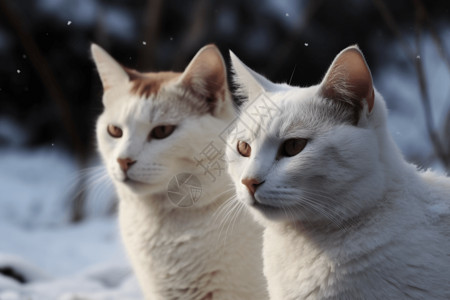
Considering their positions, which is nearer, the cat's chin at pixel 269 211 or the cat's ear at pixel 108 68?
the cat's chin at pixel 269 211

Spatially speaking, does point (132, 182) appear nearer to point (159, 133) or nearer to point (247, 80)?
point (159, 133)

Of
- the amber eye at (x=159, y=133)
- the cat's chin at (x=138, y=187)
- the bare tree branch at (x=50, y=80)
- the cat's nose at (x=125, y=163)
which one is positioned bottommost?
the bare tree branch at (x=50, y=80)

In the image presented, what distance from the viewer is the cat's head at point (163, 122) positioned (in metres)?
2.02

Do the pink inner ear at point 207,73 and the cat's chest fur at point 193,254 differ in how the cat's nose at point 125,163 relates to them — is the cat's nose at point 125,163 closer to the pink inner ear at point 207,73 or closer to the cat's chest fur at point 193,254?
the cat's chest fur at point 193,254

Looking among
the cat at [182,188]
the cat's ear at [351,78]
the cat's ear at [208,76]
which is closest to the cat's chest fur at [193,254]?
the cat at [182,188]

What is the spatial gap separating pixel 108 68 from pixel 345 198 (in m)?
1.24

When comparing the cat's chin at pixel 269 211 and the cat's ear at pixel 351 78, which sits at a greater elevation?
the cat's ear at pixel 351 78

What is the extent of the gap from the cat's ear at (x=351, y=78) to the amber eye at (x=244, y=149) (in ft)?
0.96

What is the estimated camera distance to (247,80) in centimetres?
175

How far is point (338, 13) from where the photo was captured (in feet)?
13.6

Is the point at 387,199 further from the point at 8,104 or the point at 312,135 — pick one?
the point at 8,104

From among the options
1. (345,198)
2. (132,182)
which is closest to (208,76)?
(132,182)

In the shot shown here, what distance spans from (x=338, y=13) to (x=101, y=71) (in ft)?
7.81

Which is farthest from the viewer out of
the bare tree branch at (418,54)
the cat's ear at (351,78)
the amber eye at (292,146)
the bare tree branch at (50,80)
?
the bare tree branch at (50,80)
